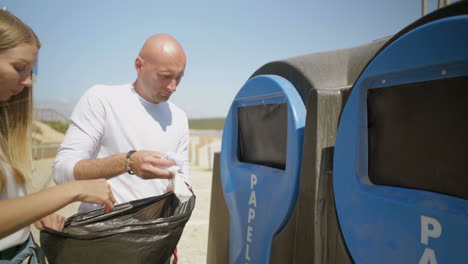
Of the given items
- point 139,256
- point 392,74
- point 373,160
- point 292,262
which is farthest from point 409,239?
point 139,256

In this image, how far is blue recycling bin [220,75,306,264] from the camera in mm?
1404

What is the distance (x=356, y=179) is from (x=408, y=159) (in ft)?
0.56

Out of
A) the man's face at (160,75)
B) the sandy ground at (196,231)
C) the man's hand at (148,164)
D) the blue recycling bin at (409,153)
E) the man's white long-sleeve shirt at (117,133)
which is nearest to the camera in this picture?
the blue recycling bin at (409,153)

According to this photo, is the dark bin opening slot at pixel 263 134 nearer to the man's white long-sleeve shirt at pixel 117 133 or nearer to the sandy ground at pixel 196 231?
the man's white long-sleeve shirt at pixel 117 133

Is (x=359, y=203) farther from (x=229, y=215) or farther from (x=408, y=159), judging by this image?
(x=229, y=215)

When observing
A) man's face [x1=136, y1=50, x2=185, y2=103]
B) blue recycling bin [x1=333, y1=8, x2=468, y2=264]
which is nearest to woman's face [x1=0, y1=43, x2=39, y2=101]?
man's face [x1=136, y1=50, x2=185, y2=103]

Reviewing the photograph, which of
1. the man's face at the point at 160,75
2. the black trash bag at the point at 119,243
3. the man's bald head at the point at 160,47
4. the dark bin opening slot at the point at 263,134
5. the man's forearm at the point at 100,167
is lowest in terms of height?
the black trash bag at the point at 119,243

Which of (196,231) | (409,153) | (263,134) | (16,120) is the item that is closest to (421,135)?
A: (409,153)

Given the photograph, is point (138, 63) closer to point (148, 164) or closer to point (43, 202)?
point (148, 164)

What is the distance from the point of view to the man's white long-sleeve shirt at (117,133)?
1723 mm

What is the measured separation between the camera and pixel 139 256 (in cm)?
134

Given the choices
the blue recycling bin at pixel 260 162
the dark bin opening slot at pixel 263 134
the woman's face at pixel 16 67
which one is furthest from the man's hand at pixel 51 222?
the dark bin opening slot at pixel 263 134

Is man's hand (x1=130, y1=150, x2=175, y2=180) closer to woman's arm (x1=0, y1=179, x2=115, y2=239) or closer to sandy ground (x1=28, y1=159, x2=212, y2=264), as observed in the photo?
woman's arm (x1=0, y1=179, x2=115, y2=239)

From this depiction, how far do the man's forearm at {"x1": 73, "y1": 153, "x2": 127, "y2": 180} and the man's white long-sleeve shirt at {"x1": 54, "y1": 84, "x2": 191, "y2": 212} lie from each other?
0.05 metres
